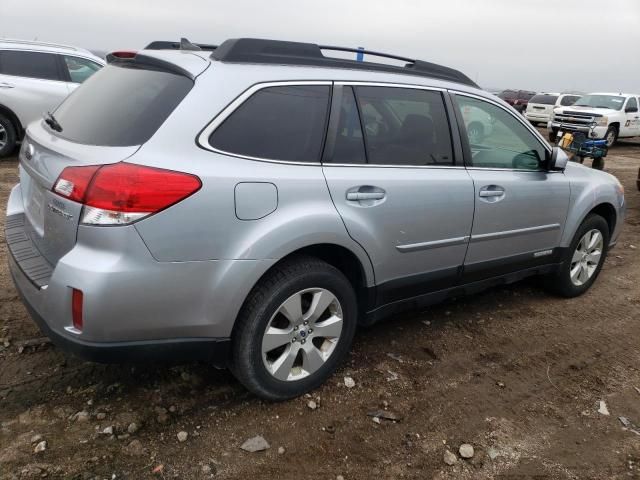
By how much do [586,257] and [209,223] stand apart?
3.53m

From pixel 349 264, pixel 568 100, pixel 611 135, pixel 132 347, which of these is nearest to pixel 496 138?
pixel 349 264

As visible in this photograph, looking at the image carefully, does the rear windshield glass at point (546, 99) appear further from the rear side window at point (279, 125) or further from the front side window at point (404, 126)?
the rear side window at point (279, 125)

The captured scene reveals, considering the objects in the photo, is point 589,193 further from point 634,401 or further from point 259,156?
point 259,156

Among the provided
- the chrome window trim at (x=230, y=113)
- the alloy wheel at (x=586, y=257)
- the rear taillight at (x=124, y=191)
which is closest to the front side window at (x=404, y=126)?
the chrome window trim at (x=230, y=113)

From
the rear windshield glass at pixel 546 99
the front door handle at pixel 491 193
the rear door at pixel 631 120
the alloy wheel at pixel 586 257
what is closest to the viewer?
the front door handle at pixel 491 193

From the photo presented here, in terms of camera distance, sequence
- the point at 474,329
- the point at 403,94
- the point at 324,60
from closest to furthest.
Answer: the point at 324,60, the point at 403,94, the point at 474,329

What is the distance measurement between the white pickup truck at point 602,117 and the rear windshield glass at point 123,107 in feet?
56.4

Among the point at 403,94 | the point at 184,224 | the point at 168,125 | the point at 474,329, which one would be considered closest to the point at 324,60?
the point at 403,94

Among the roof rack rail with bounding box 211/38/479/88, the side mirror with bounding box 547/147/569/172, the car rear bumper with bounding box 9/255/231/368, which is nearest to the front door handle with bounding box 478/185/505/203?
the side mirror with bounding box 547/147/569/172

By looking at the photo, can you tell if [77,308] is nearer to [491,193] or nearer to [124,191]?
[124,191]

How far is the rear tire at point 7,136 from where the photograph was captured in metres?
8.48

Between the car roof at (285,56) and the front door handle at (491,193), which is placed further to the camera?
the front door handle at (491,193)

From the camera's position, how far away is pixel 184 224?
7.37ft

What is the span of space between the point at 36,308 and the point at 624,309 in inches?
168
